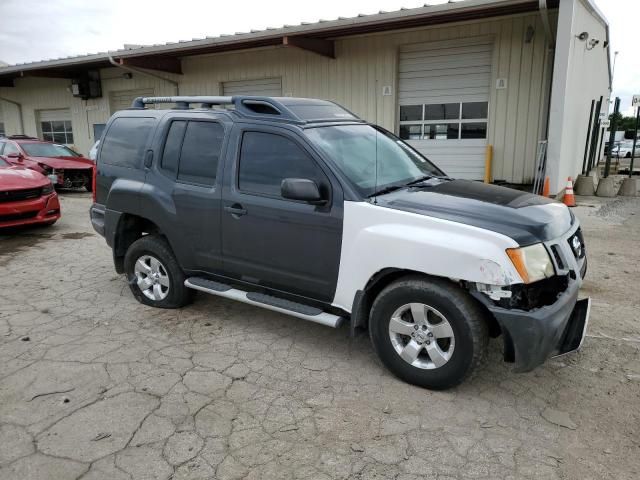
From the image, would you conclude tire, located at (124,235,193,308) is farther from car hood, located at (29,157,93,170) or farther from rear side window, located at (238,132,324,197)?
car hood, located at (29,157,93,170)

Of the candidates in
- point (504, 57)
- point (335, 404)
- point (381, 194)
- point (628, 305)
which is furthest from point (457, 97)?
point (335, 404)

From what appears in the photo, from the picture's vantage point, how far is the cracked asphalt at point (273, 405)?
2.65 metres

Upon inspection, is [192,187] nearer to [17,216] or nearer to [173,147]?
[173,147]

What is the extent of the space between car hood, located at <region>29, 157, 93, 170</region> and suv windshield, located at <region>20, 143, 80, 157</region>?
0.28 m

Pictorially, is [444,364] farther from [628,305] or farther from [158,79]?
[158,79]

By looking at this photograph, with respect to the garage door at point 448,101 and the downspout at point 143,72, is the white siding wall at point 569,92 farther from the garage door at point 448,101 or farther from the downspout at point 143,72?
the downspout at point 143,72

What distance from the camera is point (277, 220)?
Answer: 3.82m

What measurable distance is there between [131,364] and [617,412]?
339 cm

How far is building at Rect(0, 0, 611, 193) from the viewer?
34.2 feet

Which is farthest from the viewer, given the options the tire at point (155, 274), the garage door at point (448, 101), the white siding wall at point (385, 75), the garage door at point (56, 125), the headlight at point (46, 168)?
the garage door at point (56, 125)

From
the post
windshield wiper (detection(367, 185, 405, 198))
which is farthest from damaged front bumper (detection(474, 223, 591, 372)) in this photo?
the post

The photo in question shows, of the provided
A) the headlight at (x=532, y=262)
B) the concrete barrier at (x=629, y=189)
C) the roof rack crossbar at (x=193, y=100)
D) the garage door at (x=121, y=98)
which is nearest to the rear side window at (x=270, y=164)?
the roof rack crossbar at (x=193, y=100)

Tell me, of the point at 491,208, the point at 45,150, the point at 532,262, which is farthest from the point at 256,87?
the point at 532,262

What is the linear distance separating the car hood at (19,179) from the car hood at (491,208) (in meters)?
6.95
